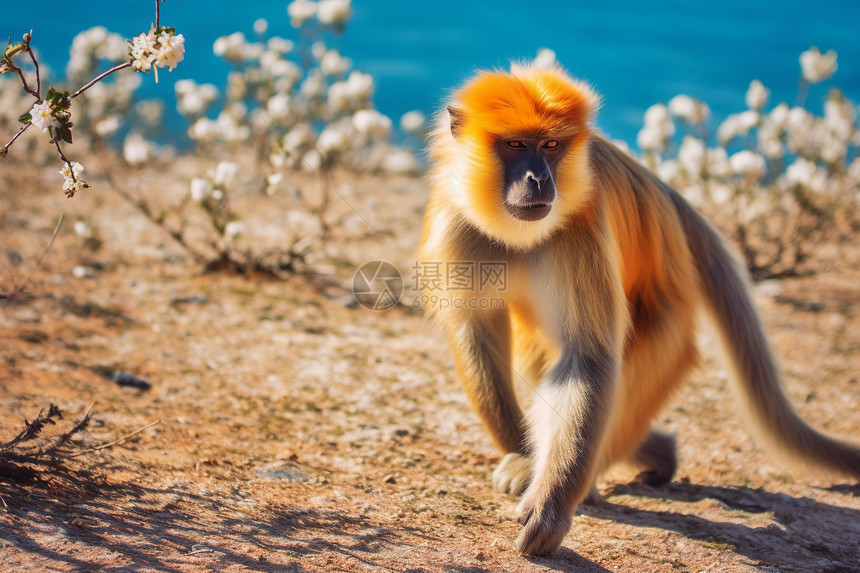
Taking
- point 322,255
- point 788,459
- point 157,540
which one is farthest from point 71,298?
point 788,459

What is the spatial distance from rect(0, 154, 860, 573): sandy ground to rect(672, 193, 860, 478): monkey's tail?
0.16 m

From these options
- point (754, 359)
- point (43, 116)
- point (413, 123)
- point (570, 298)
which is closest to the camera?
point (43, 116)

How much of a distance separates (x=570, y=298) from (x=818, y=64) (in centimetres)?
458

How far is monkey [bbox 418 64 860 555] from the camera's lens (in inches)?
102

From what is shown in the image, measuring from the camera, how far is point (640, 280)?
304cm

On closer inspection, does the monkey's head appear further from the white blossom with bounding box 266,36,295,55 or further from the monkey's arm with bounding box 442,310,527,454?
the white blossom with bounding box 266,36,295,55

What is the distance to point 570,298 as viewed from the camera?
8.62ft

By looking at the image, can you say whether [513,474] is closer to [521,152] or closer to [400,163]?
[521,152]

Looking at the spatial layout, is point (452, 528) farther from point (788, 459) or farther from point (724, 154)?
point (724, 154)

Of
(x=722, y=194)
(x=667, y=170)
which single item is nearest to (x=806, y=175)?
(x=722, y=194)

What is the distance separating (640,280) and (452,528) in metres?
1.24

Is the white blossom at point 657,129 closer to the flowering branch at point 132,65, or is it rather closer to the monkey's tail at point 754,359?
the monkey's tail at point 754,359

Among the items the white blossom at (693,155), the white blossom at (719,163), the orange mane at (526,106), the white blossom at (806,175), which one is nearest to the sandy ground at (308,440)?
the white blossom at (806,175)

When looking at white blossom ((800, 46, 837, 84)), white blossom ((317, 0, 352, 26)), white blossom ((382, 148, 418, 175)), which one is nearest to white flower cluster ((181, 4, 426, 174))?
white blossom ((317, 0, 352, 26))
